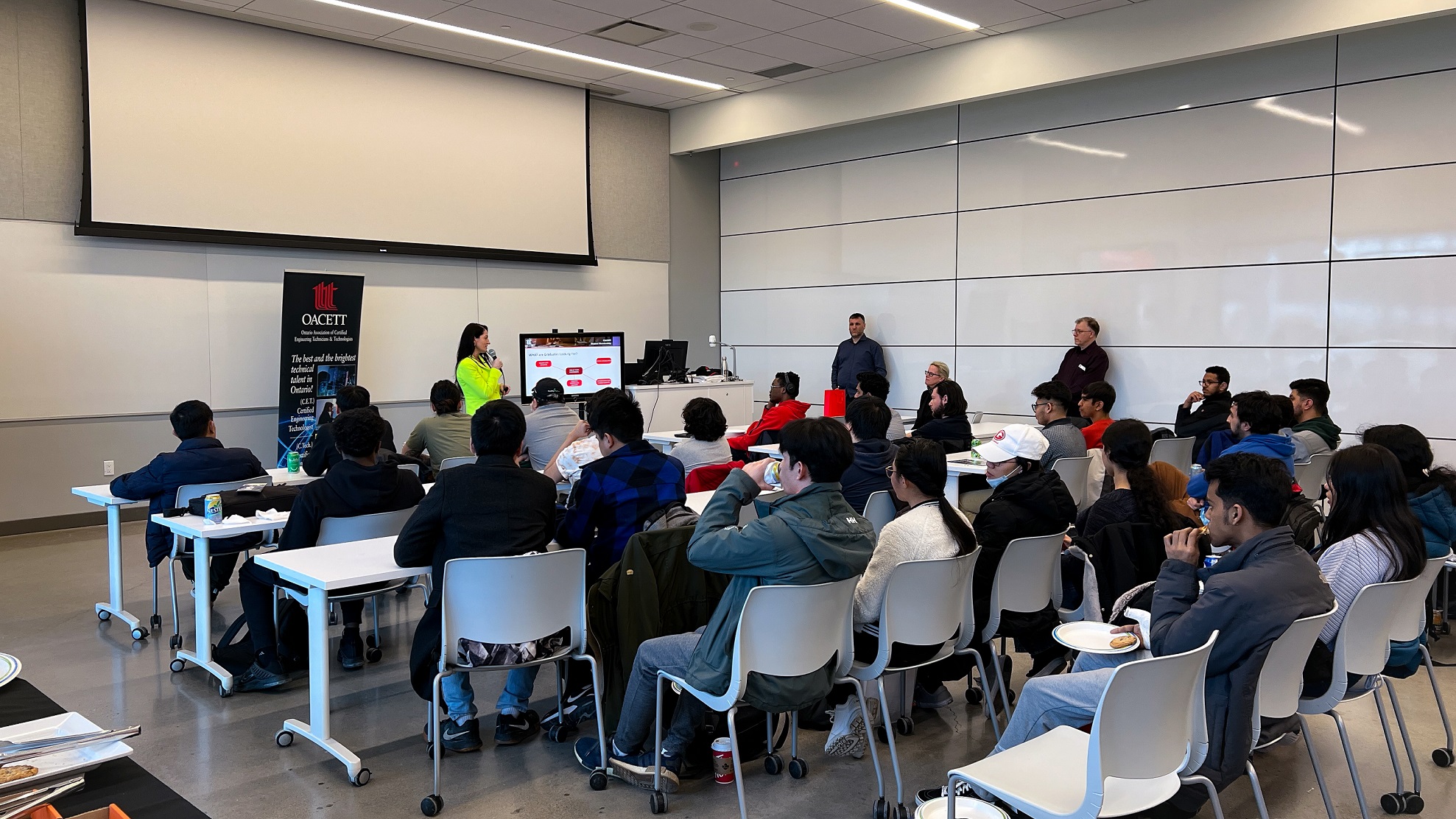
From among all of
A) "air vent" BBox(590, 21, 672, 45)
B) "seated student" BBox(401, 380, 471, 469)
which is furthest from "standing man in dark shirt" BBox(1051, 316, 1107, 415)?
"seated student" BBox(401, 380, 471, 469)

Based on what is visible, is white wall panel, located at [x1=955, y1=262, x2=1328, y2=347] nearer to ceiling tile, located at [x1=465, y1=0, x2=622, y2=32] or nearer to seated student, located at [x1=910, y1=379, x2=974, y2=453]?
seated student, located at [x1=910, y1=379, x2=974, y2=453]

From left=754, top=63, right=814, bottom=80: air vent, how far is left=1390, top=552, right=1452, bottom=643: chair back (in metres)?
6.98

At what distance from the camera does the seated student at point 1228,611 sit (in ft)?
7.77

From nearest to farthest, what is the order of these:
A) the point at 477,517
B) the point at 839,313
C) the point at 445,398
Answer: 1. the point at 477,517
2. the point at 445,398
3. the point at 839,313

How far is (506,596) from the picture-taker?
301cm

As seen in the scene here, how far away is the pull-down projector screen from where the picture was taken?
7.12m

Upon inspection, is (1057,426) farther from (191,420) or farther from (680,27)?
(680,27)

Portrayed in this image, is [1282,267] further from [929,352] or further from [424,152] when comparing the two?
[424,152]

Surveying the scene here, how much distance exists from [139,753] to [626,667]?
1.73m

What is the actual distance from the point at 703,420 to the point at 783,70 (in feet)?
17.8

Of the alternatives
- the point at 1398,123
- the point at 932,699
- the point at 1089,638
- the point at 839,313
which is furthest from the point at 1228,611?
the point at 839,313

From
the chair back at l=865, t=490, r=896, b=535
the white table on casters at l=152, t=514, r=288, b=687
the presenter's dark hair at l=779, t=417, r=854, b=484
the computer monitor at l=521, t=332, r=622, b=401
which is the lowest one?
the white table on casters at l=152, t=514, r=288, b=687

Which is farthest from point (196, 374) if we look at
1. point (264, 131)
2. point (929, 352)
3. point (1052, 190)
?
point (1052, 190)

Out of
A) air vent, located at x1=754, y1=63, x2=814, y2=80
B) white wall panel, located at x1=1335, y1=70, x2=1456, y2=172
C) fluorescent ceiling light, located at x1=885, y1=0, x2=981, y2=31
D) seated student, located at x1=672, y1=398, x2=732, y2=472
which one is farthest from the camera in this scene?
air vent, located at x1=754, y1=63, x2=814, y2=80
